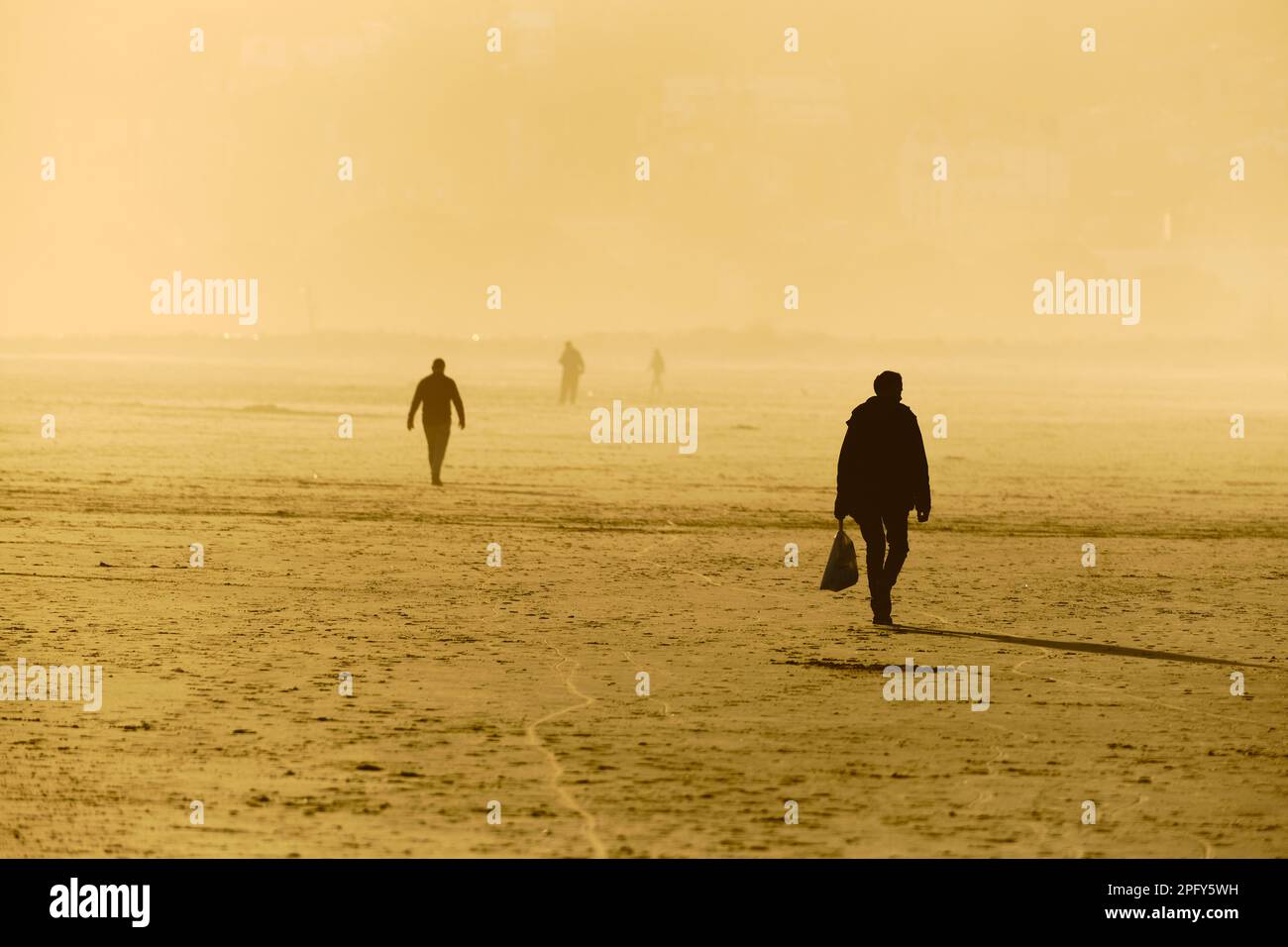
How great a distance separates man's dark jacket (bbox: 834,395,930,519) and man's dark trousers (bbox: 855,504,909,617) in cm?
3

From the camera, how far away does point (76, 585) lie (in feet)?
48.3

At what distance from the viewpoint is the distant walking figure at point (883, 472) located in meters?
13.1

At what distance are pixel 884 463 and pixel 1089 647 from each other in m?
1.79

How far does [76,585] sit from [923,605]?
628cm

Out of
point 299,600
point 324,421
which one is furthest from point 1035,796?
point 324,421

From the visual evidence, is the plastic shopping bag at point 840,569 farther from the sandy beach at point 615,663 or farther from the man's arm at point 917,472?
the man's arm at point 917,472

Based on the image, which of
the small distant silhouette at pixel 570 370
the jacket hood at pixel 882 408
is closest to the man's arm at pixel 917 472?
the jacket hood at pixel 882 408

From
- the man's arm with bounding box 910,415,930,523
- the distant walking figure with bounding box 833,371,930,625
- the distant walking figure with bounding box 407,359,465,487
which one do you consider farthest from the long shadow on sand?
the distant walking figure with bounding box 407,359,465,487

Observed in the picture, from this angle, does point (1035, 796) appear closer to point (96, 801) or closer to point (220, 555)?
point (96, 801)

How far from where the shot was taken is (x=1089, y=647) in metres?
12.6

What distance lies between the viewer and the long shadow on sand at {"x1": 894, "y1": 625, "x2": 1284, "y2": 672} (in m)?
12.0

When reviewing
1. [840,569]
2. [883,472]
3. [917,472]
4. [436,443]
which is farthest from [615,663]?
[436,443]

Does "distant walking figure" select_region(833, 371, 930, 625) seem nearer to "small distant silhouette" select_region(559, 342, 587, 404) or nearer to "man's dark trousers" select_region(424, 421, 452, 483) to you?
"man's dark trousers" select_region(424, 421, 452, 483)

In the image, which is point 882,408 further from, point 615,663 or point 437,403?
point 437,403
